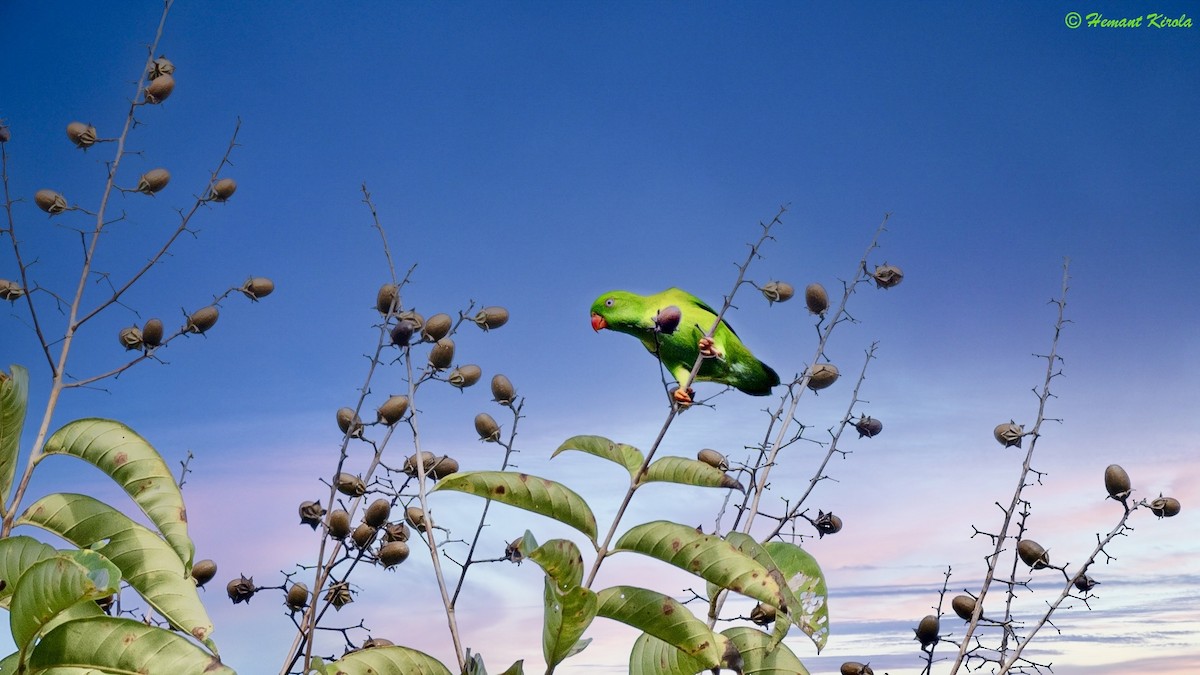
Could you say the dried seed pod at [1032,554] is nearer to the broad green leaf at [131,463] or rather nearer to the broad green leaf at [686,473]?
the broad green leaf at [686,473]

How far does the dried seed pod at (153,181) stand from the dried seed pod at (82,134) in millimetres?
230

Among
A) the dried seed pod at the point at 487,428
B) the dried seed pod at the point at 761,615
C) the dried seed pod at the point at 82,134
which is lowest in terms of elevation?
the dried seed pod at the point at 761,615

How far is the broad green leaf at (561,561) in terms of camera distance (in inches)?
57.2

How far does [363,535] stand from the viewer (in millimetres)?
2543

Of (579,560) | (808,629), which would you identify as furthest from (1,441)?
(808,629)

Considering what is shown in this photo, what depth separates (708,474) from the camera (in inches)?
72.7

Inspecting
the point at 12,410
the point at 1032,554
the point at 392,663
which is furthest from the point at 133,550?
the point at 1032,554

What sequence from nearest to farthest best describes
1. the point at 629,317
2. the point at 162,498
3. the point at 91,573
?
the point at 91,573 < the point at 162,498 < the point at 629,317

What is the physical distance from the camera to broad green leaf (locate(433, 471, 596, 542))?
164 centimetres

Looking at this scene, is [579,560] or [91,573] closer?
[91,573]

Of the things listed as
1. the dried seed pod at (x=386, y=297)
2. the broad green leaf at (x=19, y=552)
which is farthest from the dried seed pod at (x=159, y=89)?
the broad green leaf at (x=19, y=552)

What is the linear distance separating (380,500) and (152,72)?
172 cm

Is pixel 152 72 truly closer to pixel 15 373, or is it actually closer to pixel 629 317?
pixel 15 373

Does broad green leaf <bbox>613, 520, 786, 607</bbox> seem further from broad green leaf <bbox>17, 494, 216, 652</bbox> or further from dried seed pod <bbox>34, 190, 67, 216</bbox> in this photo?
dried seed pod <bbox>34, 190, 67, 216</bbox>
